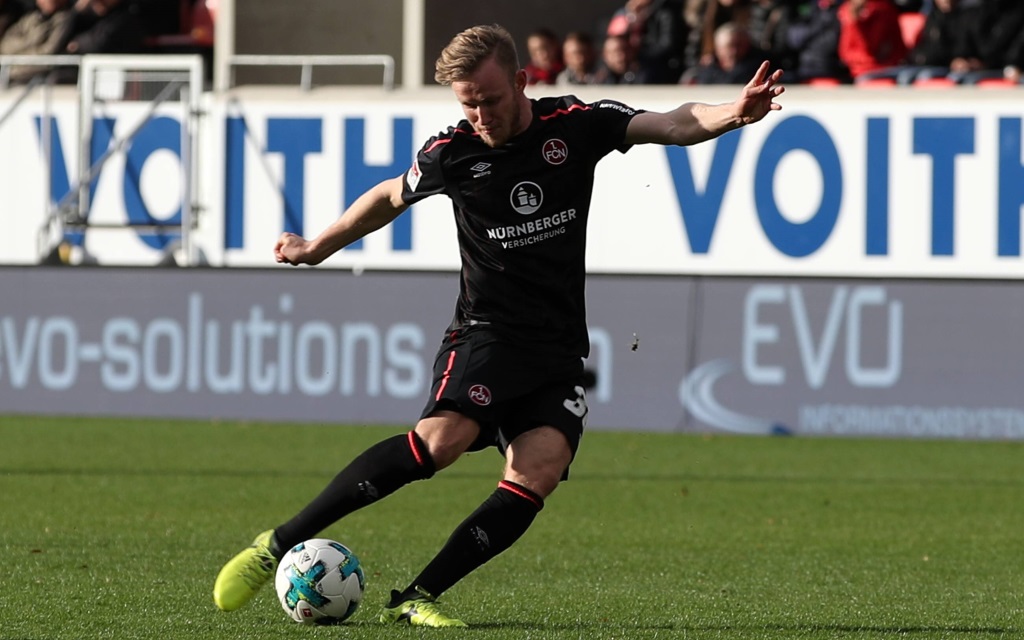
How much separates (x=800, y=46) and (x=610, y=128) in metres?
11.7

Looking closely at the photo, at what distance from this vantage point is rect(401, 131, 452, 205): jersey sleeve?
6160mm

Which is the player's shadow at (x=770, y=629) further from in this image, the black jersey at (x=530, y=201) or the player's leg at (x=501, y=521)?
the black jersey at (x=530, y=201)

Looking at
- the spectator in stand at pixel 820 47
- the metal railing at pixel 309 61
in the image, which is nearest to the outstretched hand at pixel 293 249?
the metal railing at pixel 309 61

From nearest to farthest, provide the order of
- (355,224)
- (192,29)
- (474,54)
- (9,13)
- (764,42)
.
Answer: (474,54) → (355,224) → (764,42) → (9,13) → (192,29)

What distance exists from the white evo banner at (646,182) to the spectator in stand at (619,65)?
33 centimetres

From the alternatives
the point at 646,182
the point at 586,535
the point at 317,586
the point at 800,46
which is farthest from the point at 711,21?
the point at 317,586

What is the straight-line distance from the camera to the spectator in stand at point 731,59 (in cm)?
1669

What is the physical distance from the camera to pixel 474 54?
18.9 ft

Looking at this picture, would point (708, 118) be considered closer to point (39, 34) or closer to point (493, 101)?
point (493, 101)

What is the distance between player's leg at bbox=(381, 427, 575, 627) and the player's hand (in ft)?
3.38

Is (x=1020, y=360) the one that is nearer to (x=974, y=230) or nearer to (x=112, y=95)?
(x=974, y=230)

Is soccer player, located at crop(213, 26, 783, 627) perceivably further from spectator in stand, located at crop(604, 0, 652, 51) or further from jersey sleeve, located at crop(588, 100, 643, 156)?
spectator in stand, located at crop(604, 0, 652, 51)

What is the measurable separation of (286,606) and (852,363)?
9.16 meters

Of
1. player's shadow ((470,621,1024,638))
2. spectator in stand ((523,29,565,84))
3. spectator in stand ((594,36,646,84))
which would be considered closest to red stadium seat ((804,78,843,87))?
spectator in stand ((594,36,646,84))
